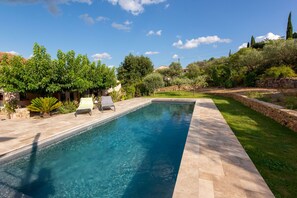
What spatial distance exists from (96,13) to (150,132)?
1963 centimetres

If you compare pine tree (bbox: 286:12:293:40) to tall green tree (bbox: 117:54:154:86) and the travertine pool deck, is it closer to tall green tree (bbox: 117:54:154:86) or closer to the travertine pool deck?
tall green tree (bbox: 117:54:154:86)

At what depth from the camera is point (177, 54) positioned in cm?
5459

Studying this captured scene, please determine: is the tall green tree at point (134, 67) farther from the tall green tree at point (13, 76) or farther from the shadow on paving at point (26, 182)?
the shadow on paving at point (26, 182)

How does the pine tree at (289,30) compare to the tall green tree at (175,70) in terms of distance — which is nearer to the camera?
the pine tree at (289,30)

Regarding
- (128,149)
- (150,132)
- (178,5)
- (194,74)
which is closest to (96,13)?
(178,5)

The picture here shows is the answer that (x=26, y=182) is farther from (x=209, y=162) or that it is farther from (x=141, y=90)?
(x=141, y=90)

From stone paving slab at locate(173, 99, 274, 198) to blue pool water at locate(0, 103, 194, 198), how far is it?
2.38 ft

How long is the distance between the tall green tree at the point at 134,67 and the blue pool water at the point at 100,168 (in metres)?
28.7

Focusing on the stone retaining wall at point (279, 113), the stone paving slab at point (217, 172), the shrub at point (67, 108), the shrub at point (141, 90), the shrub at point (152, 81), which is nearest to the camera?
the stone paving slab at point (217, 172)

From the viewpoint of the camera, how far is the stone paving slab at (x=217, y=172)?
9.38ft

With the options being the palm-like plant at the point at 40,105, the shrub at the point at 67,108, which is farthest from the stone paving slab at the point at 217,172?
the shrub at the point at 67,108

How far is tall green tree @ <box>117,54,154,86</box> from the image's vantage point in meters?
35.9

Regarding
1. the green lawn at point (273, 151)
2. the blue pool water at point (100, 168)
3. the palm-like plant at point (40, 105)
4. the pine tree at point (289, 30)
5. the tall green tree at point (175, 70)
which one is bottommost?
the blue pool water at point (100, 168)

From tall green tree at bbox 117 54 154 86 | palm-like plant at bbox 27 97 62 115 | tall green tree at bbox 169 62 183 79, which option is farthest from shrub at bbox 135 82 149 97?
tall green tree at bbox 169 62 183 79
